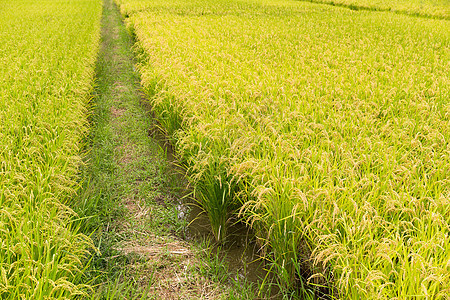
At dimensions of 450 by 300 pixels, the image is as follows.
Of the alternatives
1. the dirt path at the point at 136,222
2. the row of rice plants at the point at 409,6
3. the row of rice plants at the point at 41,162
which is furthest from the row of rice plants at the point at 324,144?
the row of rice plants at the point at 409,6

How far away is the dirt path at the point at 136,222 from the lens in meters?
2.33

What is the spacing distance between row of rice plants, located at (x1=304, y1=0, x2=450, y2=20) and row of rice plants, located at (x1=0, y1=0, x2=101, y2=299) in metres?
12.5

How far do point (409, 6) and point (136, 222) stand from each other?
16043 millimetres

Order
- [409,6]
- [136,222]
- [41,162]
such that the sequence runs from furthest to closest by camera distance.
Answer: [409,6] < [136,222] < [41,162]

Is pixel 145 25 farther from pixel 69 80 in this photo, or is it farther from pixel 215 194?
pixel 215 194

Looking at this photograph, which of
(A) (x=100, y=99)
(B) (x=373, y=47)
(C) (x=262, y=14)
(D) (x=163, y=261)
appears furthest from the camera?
(C) (x=262, y=14)

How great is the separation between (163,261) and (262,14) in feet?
40.4

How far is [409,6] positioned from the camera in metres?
14.6

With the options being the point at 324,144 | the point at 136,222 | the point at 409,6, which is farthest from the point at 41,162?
the point at 409,6

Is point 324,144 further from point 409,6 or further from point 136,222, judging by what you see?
point 409,6

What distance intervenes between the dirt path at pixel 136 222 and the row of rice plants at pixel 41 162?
210 millimetres

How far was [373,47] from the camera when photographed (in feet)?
22.8

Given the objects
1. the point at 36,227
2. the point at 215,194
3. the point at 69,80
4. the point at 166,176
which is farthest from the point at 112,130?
the point at 36,227

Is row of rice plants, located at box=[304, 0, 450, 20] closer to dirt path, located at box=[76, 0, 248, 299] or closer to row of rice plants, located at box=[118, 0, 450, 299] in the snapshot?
row of rice plants, located at box=[118, 0, 450, 299]
